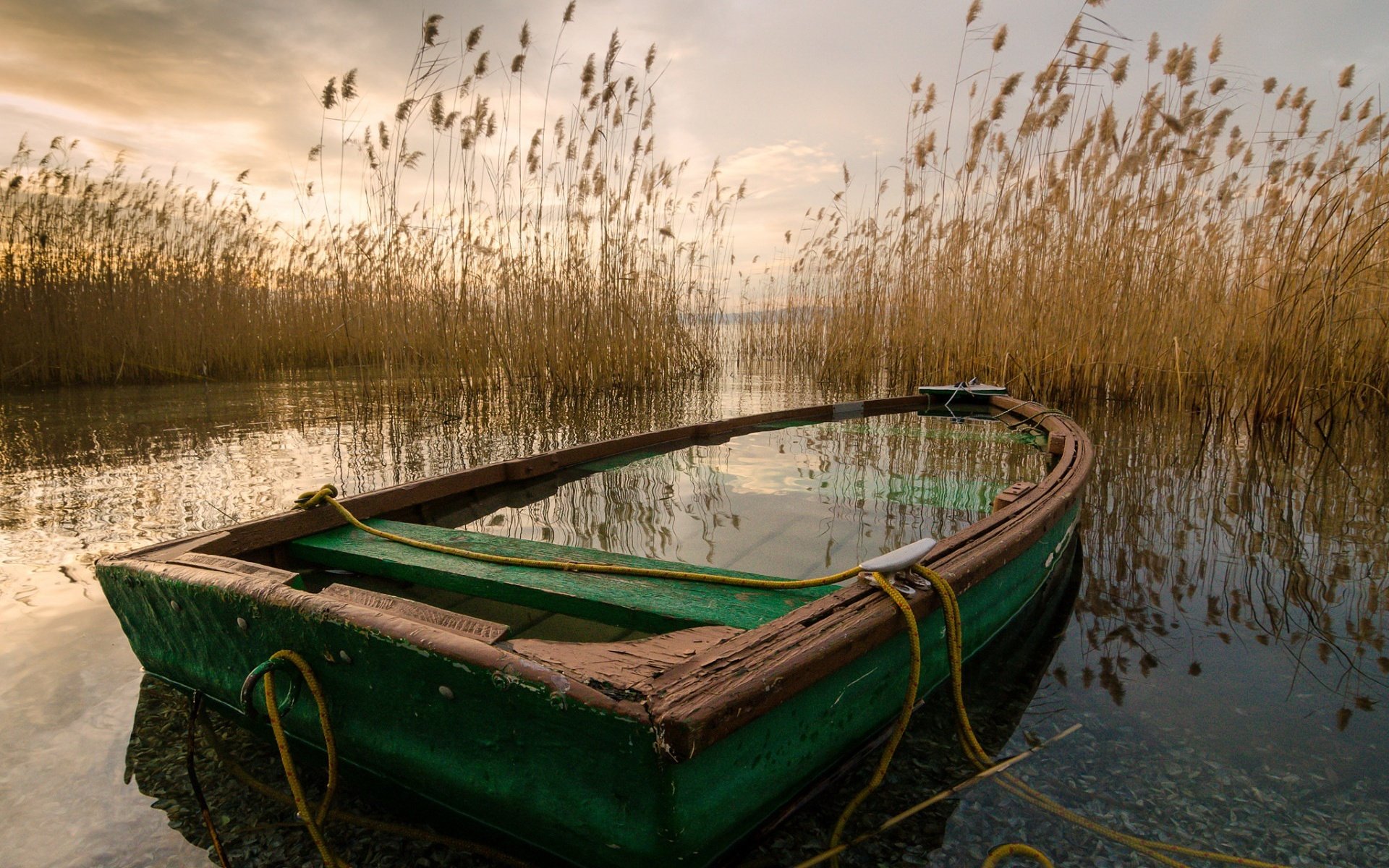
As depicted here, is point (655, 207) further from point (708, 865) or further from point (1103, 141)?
point (708, 865)

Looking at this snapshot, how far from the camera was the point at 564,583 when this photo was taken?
4.29ft

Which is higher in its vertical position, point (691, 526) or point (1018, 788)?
point (691, 526)

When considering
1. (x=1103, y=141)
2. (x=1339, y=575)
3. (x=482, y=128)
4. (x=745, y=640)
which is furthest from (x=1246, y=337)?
(x=482, y=128)

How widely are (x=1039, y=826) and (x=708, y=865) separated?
0.57 m

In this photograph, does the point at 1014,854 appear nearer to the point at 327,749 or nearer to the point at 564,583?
the point at 564,583

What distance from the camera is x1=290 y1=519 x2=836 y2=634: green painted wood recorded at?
1.18 metres

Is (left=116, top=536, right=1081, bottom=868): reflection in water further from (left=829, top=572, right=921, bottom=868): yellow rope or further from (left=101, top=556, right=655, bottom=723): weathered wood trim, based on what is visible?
(left=101, top=556, right=655, bottom=723): weathered wood trim

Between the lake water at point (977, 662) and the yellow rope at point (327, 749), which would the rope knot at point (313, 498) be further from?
the yellow rope at point (327, 749)

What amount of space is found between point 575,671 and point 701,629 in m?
0.25

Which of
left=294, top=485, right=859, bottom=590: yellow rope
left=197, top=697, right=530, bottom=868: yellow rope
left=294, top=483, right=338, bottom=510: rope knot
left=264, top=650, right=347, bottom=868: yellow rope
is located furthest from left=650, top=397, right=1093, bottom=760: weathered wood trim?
left=294, top=483, right=338, bottom=510: rope knot

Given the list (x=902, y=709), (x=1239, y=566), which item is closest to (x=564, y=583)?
(x=902, y=709)

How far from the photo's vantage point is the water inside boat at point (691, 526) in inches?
49.8

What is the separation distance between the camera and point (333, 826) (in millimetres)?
1104

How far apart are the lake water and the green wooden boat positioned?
0.17m
